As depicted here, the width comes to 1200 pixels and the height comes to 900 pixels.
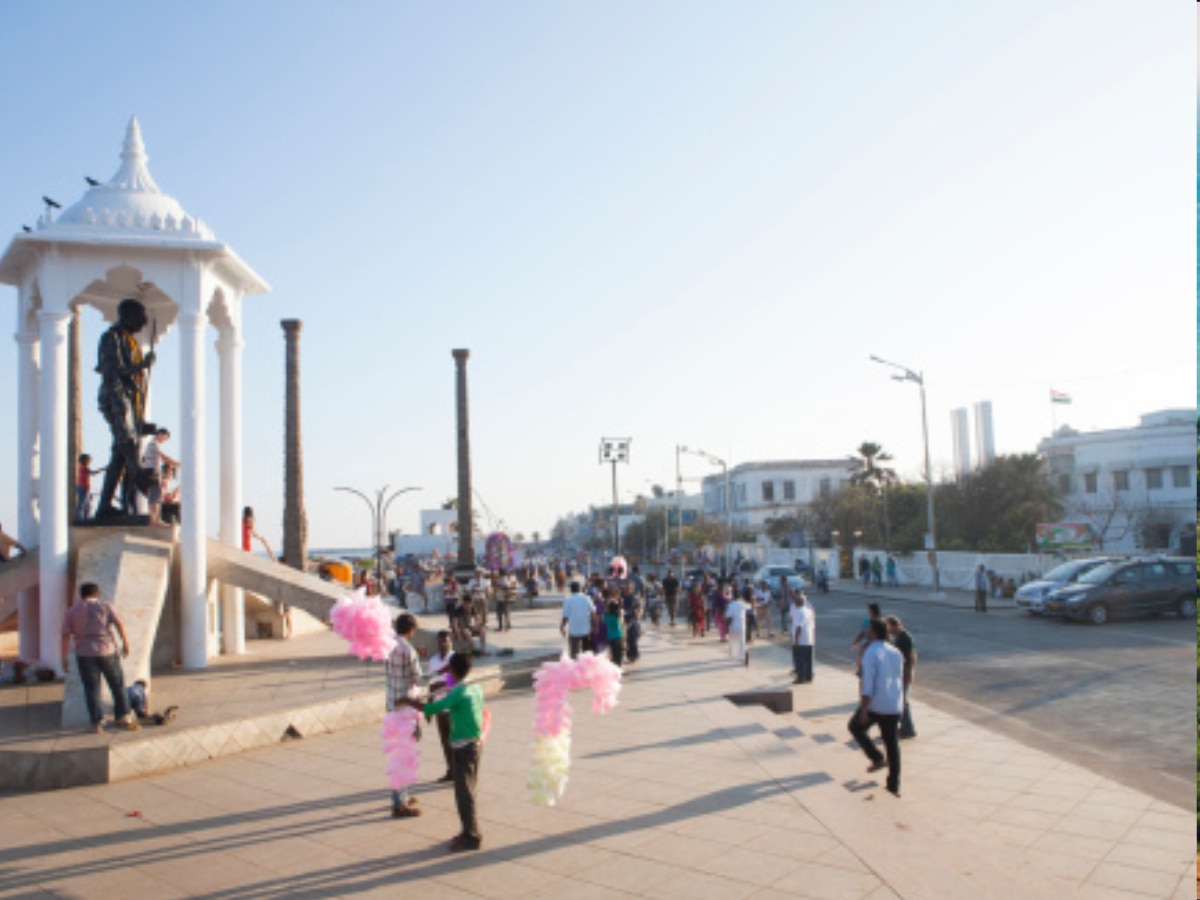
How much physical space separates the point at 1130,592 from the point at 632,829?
71.1ft

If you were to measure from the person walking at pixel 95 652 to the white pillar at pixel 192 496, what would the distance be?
11.8ft

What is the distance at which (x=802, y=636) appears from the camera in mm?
14758

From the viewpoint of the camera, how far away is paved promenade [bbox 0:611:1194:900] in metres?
5.63

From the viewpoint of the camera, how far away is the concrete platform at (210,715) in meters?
8.01

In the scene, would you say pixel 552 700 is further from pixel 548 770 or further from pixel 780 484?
pixel 780 484

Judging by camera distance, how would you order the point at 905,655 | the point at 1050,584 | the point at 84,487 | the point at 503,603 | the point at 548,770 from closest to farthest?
the point at 548,770 → the point at 905,655 → the point at 84,487 → the point at 503,603 → the point at 1050,584

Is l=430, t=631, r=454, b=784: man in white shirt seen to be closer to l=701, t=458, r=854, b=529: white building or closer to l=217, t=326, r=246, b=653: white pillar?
l=217, t=326, r=246, b=653: white pillar

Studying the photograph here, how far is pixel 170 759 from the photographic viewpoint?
28.0 ft

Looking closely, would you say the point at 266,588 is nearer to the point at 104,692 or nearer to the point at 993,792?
the point at 104,692

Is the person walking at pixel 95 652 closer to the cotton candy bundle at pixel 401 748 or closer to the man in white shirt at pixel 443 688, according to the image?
the man in white shirt at pixel 443 688

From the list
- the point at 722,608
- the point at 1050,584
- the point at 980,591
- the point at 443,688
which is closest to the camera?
the point at 443,688

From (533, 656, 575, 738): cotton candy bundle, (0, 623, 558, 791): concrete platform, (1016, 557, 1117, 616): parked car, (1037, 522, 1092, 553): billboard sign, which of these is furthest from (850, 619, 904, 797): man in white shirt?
(1037, 522, 1092, 553): billboard sign

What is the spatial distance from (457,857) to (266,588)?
8.08 metres

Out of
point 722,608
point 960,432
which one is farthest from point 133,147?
point 960,432
